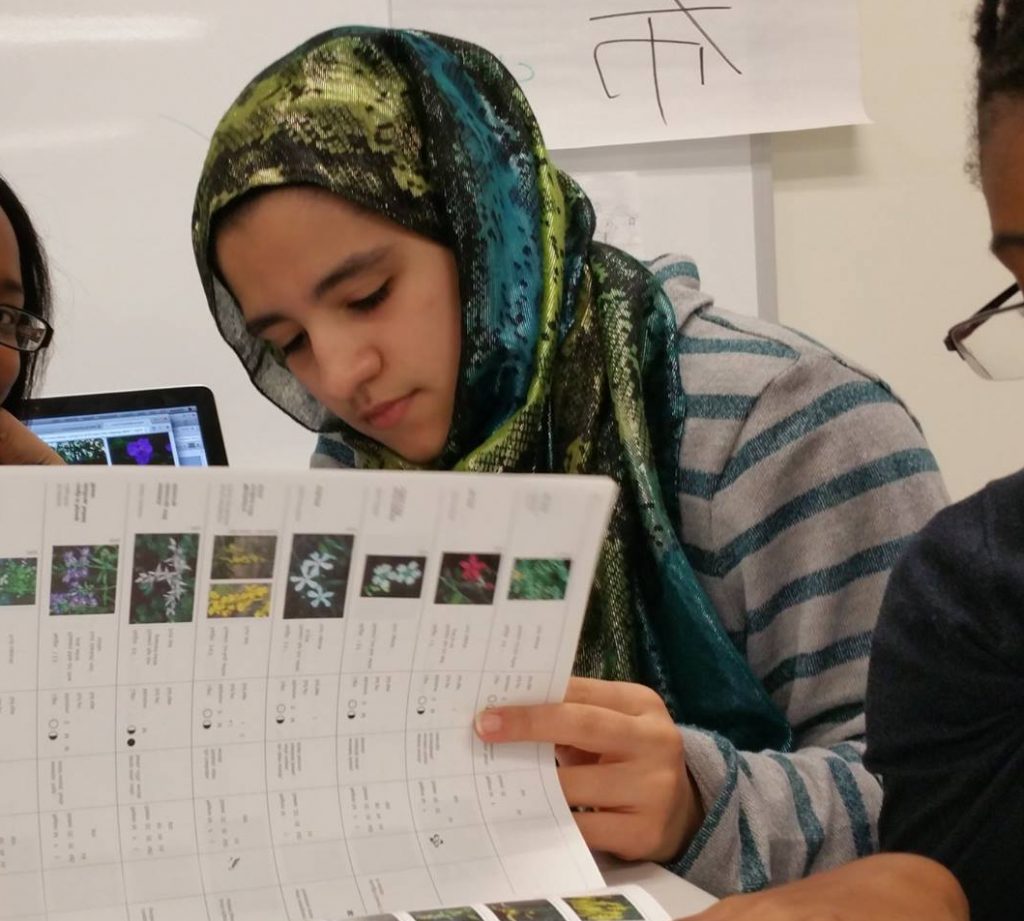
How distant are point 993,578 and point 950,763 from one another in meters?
0.09

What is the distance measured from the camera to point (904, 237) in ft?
4.53

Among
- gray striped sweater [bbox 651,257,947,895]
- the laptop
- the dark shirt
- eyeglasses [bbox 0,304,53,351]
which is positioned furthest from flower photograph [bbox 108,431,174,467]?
the dark shirt

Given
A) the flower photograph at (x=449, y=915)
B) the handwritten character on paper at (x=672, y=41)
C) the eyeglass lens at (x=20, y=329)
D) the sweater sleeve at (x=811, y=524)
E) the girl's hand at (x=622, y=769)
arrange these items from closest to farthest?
the flower photograph at (x=449, y=915), the girl's hand at (x=622, y=769), the sweater sleeve at (x=811, y=524), the eyeglass lens at (x=20, y=329), the handwritten character on paper at (x=672, y=41)

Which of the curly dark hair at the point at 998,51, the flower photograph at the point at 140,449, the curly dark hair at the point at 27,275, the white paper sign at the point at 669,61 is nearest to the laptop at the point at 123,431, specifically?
the flower photograph at the point at 140,449

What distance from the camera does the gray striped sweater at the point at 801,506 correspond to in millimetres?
698

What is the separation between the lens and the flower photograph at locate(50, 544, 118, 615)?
39 centimetres

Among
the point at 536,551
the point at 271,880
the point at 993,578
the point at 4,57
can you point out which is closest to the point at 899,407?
the point at 993,578

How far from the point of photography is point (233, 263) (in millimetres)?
766

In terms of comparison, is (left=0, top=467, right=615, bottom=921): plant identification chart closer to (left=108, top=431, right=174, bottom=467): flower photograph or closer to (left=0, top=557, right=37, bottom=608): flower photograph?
(left=0, top=557, right=37, bottom=608): flower photograph

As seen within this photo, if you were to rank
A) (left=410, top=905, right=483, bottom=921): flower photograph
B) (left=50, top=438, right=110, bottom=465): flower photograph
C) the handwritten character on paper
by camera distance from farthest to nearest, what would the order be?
the handwritten character on paper
(left=50, top=438, right=110, bottom=465): flower photograph
(left=410, top=905, right=483, bottom=921): flower photograph

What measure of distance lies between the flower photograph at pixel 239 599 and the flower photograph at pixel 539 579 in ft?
0.30

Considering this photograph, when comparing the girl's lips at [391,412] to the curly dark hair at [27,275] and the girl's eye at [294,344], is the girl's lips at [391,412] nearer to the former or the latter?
the girl's eye at [294,344]

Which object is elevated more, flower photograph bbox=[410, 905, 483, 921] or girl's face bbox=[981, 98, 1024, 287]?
girl's face bbox=[981, 98, 1024, 287]

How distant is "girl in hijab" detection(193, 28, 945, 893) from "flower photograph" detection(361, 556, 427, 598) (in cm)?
32
